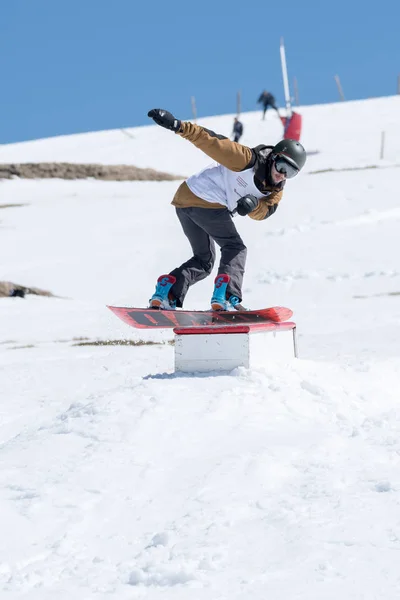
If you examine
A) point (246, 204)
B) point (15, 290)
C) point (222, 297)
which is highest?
point (246, 204)

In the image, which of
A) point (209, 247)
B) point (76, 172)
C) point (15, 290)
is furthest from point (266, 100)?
point (209, 247)

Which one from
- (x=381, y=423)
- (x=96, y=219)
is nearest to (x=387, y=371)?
(x=381, y=423)

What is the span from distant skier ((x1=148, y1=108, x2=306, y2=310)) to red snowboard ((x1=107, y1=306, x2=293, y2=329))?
0.29 ft

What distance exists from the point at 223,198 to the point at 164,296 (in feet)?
2.99

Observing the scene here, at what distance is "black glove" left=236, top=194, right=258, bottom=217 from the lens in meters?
5.94

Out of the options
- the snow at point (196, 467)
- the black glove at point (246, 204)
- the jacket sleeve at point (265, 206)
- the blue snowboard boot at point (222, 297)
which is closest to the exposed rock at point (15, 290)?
the snow at point (196, 467)

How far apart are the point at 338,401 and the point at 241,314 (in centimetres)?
150

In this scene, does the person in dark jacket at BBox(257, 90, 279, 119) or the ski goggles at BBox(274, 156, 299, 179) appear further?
the person in dark jacket at BBox(257, 90, 279, 119)

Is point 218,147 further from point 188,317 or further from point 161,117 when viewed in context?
point 188,317

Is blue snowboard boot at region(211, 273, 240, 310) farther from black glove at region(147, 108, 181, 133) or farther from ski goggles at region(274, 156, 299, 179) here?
black glove at region(147, 108, 181, 133)

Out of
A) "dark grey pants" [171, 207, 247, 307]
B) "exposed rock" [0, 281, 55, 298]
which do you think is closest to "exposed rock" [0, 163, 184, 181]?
"exposed rock" [0, 281, 55, 298]

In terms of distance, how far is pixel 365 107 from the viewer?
Result: 40.8m

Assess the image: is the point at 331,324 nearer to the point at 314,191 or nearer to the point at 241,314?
the point at 241,314

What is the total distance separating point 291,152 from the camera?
5.88m
